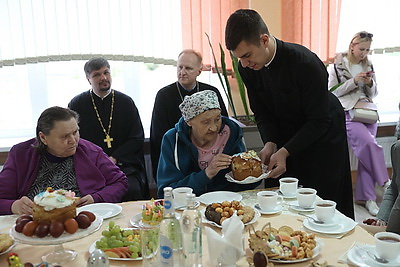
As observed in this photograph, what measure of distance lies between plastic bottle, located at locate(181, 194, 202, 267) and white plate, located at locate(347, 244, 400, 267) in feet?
1.57

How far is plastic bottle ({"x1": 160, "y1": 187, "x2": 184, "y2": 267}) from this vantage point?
1.38 m

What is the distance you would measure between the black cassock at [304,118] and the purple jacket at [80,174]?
0.87 metres

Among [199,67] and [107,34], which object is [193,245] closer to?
[199,67]

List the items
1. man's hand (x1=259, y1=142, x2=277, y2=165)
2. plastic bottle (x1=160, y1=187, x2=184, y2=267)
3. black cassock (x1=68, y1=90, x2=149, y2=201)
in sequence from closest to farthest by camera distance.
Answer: plastic bottle (x1=160, y1=187, x2=184, y2=267)
man's hand (x1=259, y1=142, x2=277, y2=165)
black cassock (x1=68, y1=90, x2=149, y2=201)

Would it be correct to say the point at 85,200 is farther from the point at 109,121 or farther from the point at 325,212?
the point at 109,121

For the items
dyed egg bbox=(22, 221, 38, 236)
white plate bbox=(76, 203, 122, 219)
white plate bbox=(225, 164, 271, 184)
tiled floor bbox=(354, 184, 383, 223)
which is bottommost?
tiled floor bbox=(354, 184, 383, 223)

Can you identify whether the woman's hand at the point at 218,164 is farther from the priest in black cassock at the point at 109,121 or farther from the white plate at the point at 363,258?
the priest in black cassock at the point at 109,121

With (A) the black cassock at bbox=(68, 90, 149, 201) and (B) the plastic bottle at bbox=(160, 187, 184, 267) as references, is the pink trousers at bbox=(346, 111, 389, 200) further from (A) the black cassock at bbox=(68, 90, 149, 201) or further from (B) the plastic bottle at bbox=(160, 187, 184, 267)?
(B) the plastic bottle at bbox=(160, 187, 184, 267)

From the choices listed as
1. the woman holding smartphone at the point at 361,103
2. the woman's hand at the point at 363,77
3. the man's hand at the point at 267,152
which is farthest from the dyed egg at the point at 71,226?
the woman's hand at the point at 363,77

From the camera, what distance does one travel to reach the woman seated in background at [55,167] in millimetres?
2359

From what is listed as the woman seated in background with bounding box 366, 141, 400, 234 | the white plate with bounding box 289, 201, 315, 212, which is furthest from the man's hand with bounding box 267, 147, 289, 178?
the woman seated in background with bounding box 366, 141, 400, 234

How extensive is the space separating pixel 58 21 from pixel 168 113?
3.95ft

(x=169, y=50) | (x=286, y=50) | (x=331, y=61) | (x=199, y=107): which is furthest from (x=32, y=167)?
(x=331, y=61)

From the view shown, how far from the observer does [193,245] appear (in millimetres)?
1438
